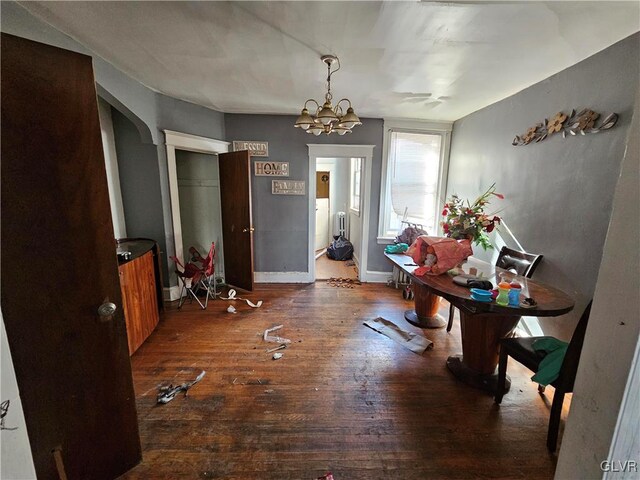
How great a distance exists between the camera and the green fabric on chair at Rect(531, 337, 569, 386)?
1.53 metres

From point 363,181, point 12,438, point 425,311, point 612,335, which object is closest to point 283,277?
point 363,181

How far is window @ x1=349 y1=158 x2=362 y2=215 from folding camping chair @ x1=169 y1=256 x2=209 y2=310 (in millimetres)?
3127

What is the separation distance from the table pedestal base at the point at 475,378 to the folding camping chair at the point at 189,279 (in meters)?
2.84

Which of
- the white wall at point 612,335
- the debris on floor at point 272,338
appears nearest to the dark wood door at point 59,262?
the debris on floor at point 272,338

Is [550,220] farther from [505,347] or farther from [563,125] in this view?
[505,347]

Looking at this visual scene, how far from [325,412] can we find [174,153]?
321 cm

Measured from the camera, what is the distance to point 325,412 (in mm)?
1793

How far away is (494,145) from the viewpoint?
119 inches

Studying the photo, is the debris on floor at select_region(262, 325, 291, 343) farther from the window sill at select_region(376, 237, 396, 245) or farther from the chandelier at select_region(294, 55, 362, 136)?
the window sill at select_region(376, 237, 396, 245)

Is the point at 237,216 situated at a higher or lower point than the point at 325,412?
higher

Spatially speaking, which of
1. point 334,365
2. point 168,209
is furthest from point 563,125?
point 168,209

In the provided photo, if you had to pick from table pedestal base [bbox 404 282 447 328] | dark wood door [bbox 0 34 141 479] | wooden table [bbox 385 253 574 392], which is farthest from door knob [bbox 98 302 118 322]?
table pedestal base [bbox 404 282 447 328]

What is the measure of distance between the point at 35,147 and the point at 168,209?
235 centimetres

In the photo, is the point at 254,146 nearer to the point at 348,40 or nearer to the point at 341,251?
the point at 348,40
